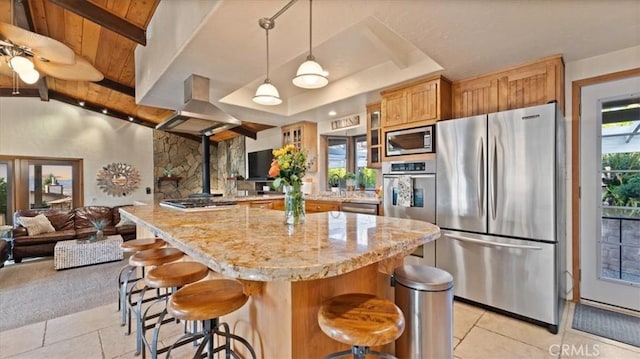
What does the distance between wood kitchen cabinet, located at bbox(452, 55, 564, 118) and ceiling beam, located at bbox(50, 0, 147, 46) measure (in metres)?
3.79

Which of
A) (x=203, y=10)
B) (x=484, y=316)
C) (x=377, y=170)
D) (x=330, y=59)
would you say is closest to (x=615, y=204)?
(x=484, y=316)

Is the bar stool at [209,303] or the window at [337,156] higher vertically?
the window at [337,156]

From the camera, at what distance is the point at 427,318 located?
1.34m

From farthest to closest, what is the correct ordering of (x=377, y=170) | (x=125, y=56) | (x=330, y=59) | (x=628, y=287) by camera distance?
(x=377, y=170) → (x=125, y=56) → (x=330, y=59) → (x=628, y=287)

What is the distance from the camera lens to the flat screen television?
241 inches

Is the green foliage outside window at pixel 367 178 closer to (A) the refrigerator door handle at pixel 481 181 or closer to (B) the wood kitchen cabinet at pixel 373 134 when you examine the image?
(B) the wood kitchen cabinet at pixel 373 134

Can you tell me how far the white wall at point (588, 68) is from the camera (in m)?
2.39

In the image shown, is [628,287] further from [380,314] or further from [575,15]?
[380,314]

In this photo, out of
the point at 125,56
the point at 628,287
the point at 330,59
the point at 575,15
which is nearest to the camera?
the point at 575,15

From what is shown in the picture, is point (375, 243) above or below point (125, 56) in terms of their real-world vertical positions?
below

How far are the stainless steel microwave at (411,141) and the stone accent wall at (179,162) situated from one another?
662 centimetres

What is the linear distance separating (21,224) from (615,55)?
8.39 meters

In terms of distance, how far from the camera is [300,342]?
3.72 ft

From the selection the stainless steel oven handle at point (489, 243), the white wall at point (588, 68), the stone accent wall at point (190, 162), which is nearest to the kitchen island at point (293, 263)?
the stainless steel oven handle at point (489, 243)
